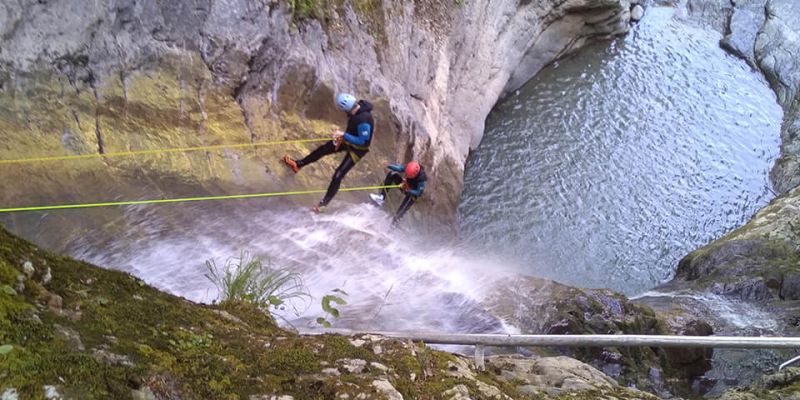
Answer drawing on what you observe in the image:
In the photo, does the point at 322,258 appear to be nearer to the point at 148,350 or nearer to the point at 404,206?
the point at 404,206

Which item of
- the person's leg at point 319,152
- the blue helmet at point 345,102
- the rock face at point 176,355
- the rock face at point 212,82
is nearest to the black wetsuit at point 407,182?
the rock face at point 212,82

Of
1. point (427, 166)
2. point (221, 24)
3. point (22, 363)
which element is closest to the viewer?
point (22, 363)

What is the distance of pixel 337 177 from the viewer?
10.2m

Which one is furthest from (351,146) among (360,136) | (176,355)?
(176,355)

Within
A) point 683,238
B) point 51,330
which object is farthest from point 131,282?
point 683,238

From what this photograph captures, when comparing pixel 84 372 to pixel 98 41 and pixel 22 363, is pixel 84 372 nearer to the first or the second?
pixel 22 363

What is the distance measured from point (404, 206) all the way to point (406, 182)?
0.53m

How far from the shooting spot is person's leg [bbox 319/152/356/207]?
33.1 ft

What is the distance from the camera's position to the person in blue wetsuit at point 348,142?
9523 millimetres

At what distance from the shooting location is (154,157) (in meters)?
9.27

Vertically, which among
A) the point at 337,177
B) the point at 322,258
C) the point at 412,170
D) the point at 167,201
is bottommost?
the point at 322,258

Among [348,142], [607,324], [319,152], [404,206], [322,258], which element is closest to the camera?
[607,324]

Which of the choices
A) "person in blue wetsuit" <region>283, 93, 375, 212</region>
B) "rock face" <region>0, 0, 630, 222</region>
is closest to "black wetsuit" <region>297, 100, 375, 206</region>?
"person in blue wetsuit" <region>283, 93, 375, 212</region>

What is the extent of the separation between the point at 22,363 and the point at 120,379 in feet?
1.25
